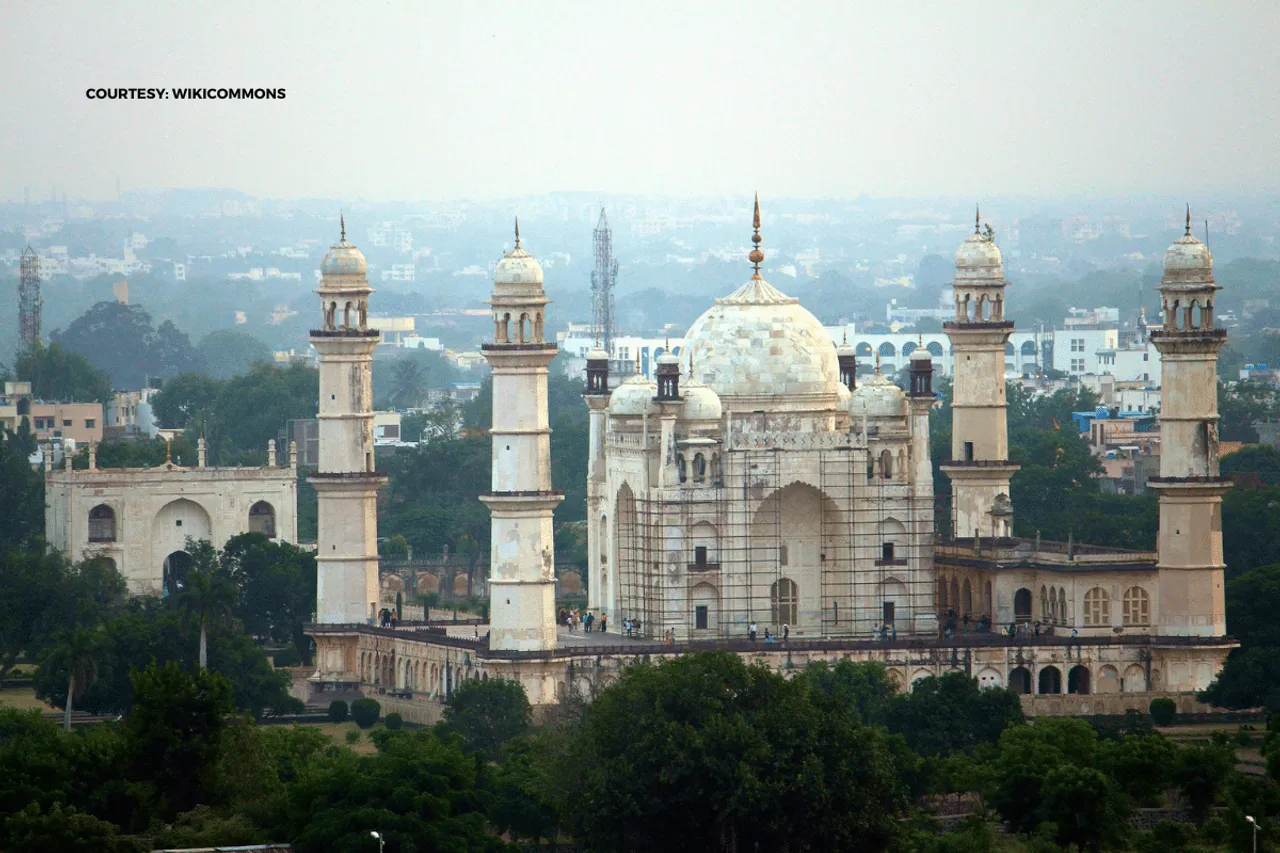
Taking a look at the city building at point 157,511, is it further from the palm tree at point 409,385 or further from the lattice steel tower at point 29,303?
the palm tree at point 409,385

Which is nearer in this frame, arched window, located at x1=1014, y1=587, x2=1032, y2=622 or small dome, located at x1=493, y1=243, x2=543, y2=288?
small dome, located at x1=493, y1=243, x2=543, y2=288

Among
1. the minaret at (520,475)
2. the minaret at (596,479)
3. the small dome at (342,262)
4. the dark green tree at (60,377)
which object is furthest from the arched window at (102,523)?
the dark green tree at (60,377)

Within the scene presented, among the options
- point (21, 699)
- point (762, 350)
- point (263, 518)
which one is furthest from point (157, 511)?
point (762, 350)

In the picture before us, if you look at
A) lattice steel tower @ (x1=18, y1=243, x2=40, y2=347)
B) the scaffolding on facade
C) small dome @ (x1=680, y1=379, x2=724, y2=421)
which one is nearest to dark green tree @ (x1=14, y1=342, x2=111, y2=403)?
lattice steel tower @ (x1=18, y1=243, x2=40, y2=347)

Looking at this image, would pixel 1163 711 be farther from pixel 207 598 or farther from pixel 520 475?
pixel 207 598

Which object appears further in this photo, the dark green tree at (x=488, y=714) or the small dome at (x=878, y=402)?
the small dome at (x=878, y=402)

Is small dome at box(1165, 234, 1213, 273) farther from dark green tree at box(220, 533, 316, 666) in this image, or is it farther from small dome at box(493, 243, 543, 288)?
dark green tree at box(220, 533, 316, 666)

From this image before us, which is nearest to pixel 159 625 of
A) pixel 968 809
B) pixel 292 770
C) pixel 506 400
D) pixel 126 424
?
pixel 506 400
